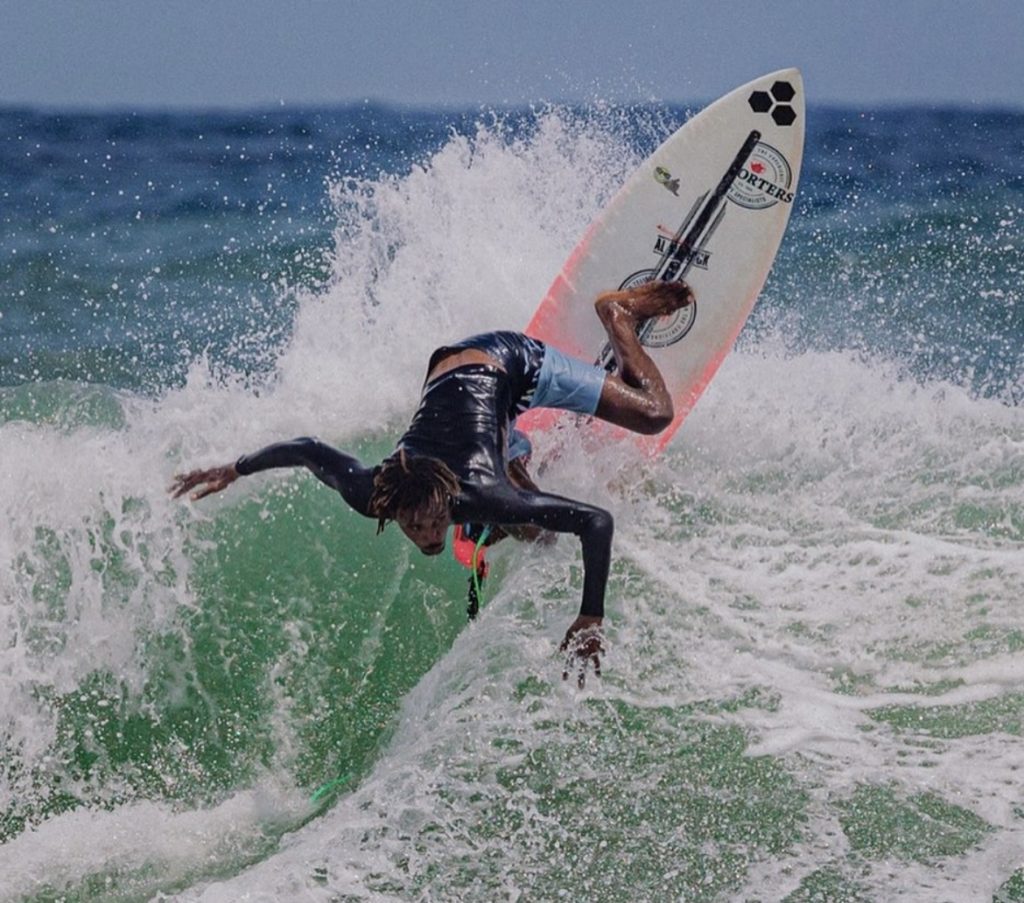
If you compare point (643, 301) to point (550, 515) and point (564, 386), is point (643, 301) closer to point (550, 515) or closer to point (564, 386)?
point (564, 386)

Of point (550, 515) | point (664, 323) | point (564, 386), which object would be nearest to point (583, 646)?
point (550, 515)

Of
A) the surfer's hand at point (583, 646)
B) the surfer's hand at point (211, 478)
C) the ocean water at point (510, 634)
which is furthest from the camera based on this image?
the surfer's hand at point (211, 478)

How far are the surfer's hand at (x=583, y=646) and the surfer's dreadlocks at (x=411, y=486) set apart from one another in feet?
2.11

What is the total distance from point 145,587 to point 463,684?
1651mm

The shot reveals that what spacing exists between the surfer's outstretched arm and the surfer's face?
221 mm

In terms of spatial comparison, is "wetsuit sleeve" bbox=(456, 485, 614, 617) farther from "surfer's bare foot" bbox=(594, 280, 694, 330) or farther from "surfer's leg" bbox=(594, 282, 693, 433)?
"surfer's bare foot" bbox=(594, 280, 694, 330)

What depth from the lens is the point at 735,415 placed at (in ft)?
25.1

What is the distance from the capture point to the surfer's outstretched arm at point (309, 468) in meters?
5.12

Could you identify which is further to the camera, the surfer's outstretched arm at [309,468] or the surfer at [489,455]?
the surfer's outstretched arm at [309,468]

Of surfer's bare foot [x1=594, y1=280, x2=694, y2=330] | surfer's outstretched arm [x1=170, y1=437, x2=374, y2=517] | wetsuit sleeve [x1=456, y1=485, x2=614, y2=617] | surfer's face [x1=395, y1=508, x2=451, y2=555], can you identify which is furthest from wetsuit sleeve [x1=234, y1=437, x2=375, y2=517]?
surfer's bare foot [x1=594, y1=280, x2=694, y2=330]

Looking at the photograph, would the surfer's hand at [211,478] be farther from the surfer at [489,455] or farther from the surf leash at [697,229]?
the surf leash at [697,229]

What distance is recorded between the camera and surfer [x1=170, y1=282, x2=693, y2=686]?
4871mm

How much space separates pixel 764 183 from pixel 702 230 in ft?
1.30

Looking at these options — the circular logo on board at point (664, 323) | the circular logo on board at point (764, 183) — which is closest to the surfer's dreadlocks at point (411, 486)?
the circular logo on board at point (664, 323)
